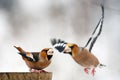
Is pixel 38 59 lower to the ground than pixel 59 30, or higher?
lower

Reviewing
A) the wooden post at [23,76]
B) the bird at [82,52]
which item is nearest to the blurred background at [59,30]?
the bird at [82,52]

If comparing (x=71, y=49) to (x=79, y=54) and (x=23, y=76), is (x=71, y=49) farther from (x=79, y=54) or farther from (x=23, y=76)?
(x=23, y=76)

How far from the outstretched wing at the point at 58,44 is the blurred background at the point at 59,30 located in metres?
0.04

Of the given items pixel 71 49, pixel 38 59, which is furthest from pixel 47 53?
pixel 71 49

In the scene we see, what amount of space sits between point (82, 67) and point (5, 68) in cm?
71

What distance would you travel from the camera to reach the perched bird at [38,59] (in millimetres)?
2877

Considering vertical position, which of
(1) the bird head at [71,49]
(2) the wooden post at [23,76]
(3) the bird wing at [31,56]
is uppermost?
(1) the bird head at [71,49]

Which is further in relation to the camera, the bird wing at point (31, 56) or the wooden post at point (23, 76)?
the bird wing at point (31, 56)

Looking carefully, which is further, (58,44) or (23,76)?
(58,44)

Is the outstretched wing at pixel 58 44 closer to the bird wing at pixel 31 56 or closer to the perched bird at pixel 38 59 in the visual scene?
the perched bird at pixel 38 59

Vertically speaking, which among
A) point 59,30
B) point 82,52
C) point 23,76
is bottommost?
point 23,76

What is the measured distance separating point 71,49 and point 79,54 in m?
0.09

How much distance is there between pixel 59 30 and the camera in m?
2.94

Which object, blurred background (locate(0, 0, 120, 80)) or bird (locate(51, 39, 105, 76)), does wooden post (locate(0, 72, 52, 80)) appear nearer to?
blurred background (locate(0, 0, 120, 80))
